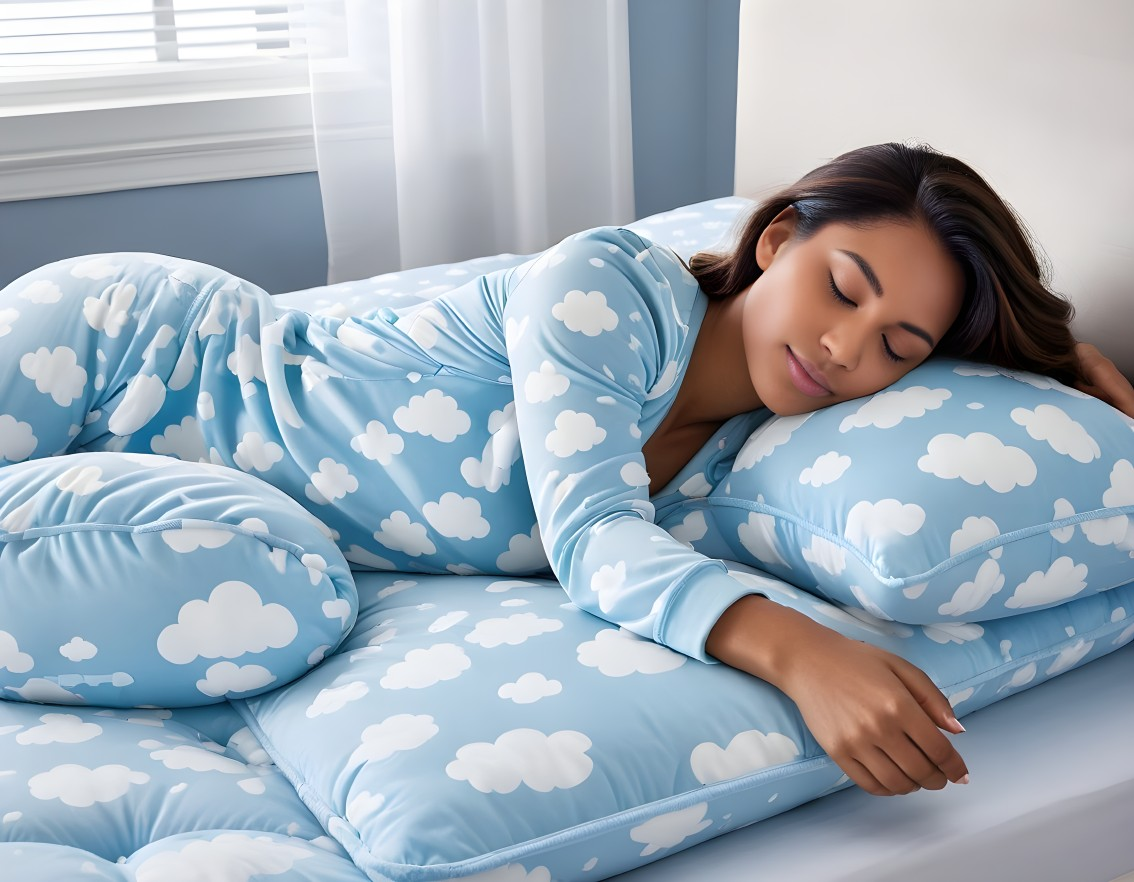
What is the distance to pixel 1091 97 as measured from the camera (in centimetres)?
127

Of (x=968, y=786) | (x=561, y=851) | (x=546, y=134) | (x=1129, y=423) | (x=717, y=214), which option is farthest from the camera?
(x=546, y=134)

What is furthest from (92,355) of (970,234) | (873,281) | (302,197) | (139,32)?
(139,32)

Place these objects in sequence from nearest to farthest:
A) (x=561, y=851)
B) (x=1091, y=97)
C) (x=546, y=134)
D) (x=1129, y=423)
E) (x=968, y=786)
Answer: (x=561, y=851)
(x=968, y=786)
(x=1129, y=423)
(x=1091, y=97)
(x=546, y=134)

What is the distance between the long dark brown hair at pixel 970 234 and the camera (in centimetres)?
112

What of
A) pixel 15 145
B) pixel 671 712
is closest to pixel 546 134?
pixel 15 145

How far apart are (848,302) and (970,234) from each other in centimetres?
14

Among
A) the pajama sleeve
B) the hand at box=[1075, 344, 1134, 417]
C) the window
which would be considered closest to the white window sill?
the window

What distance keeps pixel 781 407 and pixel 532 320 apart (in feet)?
0.90

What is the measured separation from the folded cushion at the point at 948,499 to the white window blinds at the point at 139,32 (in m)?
1.62

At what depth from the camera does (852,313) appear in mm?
1110

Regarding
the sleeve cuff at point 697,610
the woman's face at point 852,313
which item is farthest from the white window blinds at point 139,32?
the sleeve cuff at point 697,610

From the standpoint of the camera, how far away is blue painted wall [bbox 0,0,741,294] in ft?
7.25

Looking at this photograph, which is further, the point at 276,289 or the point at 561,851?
the point at 276,289

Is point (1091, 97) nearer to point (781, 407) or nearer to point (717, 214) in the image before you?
point (781, 407)
